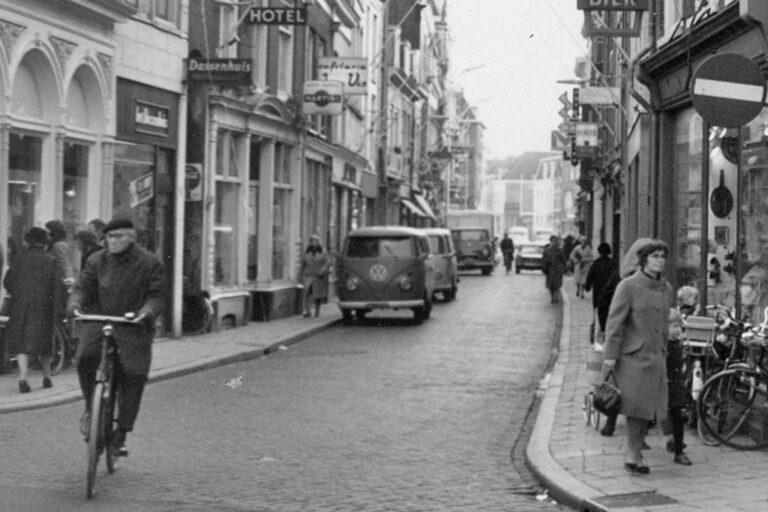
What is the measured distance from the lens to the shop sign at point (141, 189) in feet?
70.2

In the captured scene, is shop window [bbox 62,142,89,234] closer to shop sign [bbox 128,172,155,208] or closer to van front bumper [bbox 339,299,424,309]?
shop sign [bbox 128,172,155,208]

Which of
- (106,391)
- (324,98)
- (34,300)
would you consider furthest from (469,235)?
(106,391)

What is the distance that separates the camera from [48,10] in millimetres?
17672

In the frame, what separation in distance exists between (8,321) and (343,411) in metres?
3.85

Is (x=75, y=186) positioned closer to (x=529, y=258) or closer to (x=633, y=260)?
(x=633, y=260)

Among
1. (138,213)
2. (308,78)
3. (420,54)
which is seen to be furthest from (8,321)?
(420,54)

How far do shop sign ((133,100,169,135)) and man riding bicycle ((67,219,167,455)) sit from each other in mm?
11537

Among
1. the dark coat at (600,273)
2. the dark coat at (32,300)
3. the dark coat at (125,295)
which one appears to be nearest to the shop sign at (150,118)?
the dark coat at (32,300)

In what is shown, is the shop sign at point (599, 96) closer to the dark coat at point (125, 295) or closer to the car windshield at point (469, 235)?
the dark coat at point (125, 295)

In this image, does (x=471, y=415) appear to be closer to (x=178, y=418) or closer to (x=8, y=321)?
(x=178, y=418)

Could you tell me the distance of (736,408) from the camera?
11.3 meters

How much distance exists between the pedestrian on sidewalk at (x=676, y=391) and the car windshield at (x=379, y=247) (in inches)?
703

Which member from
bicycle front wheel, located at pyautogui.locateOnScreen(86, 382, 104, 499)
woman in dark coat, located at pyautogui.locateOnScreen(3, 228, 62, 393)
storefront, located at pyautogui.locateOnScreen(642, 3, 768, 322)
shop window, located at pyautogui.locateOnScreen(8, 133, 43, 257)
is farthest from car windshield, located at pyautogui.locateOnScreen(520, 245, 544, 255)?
bicycle front wheel, located at pyautogui.locateOnScreen(86, 382, 104, 499)

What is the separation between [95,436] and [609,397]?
3.57 m
